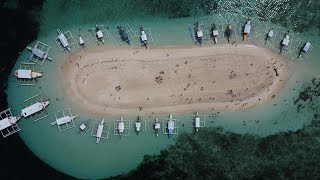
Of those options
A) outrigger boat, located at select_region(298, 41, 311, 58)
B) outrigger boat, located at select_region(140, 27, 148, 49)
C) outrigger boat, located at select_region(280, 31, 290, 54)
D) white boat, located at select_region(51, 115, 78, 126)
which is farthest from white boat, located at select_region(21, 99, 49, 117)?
outrigger boat, located at select_region(298, 41, 311, 58)

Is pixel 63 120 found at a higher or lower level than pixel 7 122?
lower

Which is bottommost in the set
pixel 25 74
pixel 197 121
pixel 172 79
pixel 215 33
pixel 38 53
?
pixel 197 121

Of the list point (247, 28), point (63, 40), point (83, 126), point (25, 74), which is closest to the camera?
point (83, 126)

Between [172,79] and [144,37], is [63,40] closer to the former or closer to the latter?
[144,37]

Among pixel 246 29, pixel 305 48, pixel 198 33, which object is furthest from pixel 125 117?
pixel 305 48

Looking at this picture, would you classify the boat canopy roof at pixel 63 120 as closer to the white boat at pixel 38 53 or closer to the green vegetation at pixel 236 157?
the white boat at pixel 38 53

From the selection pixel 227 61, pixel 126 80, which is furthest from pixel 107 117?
pixel 227 61

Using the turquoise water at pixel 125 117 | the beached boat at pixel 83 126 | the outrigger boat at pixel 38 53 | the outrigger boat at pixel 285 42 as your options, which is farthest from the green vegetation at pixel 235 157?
the outrigger boat at pixel 38 53
